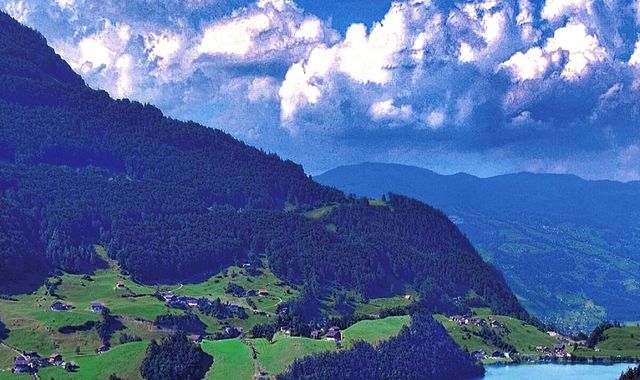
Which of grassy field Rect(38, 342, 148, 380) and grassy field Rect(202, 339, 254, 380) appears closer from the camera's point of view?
grassy field Rect(202, 339, 254, 380)

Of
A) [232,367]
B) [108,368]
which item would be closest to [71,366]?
[108,368]

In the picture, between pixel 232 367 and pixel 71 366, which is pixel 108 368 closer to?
pixel 71 366

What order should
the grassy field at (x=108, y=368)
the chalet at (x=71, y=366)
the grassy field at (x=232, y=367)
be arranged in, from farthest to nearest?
the chalet at (x=71, y=366) → the grassy field at (x=108, y=368) → the grassy field at (x=232, y=367)

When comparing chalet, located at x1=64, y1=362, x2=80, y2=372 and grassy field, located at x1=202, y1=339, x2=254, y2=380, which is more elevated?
grassy field, located at x1=202, y1=339, x2=254, y2=380

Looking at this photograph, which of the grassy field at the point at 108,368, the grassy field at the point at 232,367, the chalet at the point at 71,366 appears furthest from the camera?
the chalet at the point at 71,366

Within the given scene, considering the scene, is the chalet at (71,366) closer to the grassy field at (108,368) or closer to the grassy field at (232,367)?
the grassy field at (108,368)

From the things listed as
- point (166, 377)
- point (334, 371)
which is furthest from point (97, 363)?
point (334, 371)

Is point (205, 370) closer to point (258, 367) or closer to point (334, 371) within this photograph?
point (258, 367)

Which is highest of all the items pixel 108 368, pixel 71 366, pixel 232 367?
pixel 232 367

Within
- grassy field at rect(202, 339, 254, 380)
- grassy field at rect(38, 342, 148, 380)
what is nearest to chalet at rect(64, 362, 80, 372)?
grassy field at rect(38, 342, 148, 380)

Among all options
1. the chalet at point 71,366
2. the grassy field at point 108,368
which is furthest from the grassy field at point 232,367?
the chalet at point 71,366

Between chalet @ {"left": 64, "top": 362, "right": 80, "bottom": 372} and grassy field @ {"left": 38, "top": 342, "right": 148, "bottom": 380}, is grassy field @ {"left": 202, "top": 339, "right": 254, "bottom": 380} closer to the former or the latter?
grassy field @ {"left": 38, "top": 342, "right": 148, "bottom": 380}

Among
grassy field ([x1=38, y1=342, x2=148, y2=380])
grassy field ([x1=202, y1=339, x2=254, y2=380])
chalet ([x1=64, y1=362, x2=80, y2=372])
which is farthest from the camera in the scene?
chalet ([x1=64, y1=362, x2=80, y2=372])

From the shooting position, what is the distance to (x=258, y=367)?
192750 mm
